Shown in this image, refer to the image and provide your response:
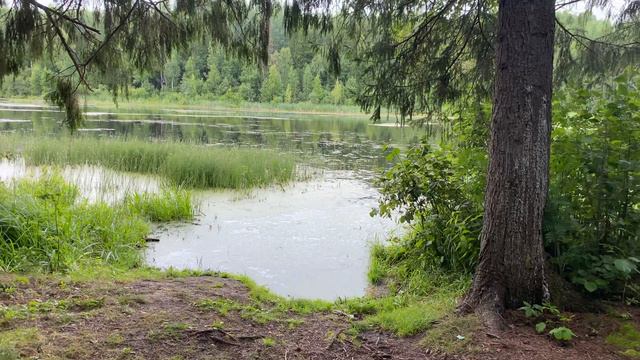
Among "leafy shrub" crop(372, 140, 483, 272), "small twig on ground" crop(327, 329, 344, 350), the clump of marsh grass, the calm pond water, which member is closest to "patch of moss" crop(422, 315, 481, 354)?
"small twig on ground" crop(327, 329, 344, 350)

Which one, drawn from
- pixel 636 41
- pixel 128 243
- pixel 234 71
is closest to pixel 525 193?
pixel 636 41

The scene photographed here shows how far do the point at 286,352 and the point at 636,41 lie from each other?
372 cm

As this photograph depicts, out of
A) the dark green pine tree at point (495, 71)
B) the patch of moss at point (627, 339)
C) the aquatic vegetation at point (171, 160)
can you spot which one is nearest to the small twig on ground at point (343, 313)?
the dark green pine tree at point (495, 71)

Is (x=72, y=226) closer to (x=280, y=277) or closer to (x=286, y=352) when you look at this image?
(x=280, y=277)

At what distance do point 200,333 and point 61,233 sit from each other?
2.99m

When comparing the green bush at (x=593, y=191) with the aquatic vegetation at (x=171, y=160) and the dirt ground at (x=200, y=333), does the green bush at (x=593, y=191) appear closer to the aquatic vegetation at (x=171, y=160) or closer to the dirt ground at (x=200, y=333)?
the dirt ground at (x=200, y=333)

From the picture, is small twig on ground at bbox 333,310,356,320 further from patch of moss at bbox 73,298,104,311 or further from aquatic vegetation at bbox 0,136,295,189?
aquatic vegetation at bbox 0,136,295,189

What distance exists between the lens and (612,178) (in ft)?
11.2

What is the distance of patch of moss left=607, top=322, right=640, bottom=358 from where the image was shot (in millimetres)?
2606

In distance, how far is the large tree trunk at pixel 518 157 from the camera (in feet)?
9.32

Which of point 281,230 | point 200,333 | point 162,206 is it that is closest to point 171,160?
point 162,206

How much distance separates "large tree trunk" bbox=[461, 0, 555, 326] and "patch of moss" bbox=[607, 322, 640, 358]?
1.42 feet

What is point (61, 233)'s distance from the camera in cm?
510

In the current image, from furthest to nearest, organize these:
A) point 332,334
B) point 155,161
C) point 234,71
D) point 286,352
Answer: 1. point 234,71
2. point 155,161
3. point 332,334
4. point 286,352
